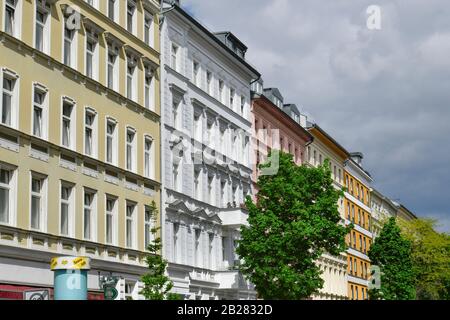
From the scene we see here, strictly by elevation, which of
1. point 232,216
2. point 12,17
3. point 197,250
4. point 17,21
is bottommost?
point 197,250

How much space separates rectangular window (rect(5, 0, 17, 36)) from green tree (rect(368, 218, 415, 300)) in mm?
56085

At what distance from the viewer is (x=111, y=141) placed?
34281 mm

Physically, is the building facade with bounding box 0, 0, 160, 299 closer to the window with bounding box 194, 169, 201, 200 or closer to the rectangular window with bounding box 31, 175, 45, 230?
the rectangular window with bounding box 31, 175, 45, 230

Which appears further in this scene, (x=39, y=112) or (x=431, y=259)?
(x=431, y=259)

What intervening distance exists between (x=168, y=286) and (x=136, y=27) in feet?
47.4

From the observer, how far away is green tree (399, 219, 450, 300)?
9094 cm

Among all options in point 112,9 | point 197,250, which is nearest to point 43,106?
point 112,9

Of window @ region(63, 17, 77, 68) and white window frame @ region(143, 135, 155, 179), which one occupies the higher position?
window @ region(63, 17, 77, 68)

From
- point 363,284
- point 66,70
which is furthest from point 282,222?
point 363,284

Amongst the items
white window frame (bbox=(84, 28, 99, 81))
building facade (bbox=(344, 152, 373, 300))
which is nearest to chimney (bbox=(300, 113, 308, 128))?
building facade (bbox=(344, 152, 373, 300))

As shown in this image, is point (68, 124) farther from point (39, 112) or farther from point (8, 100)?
point (8, 100)

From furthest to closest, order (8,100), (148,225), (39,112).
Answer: (148,225)
(39,112)
(8,100)

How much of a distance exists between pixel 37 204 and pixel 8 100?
12.2 ft

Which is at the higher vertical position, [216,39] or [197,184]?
[216,39]
